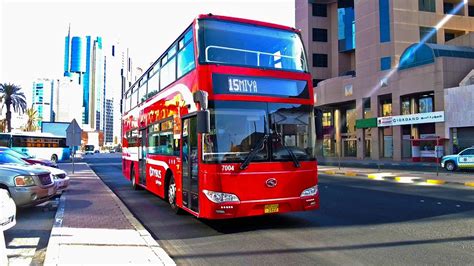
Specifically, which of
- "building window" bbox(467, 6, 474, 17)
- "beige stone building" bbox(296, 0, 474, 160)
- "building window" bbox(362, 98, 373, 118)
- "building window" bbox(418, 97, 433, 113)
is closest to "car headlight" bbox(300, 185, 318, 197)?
"beige stone building" bbox(296, 0, 474, 160)

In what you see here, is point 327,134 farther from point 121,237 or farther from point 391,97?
point 121,237

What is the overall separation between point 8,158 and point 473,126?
35.7 metres

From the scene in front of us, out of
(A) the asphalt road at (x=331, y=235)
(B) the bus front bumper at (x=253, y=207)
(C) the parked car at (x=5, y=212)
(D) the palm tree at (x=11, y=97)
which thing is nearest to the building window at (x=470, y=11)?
(A) the asphalt road at (x=331, y=235)

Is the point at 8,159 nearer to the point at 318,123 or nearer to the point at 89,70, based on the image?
the point at 318,123

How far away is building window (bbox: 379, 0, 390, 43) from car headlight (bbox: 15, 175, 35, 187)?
44.8 metres

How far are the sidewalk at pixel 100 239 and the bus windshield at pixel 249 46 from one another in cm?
356

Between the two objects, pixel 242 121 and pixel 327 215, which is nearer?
pixel 242 121

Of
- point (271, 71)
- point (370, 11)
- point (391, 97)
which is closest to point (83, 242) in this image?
point (271, 71)

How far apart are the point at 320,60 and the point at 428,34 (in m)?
17.4

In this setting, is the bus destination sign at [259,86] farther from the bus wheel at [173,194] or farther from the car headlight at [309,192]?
the bus wheel at [173,194]

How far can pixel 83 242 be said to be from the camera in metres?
6.54

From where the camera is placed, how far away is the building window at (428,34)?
47406 mm

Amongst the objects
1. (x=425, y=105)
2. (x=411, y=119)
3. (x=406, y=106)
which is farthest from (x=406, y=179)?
(x=406, y=106)

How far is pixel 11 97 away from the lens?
52469 mm
